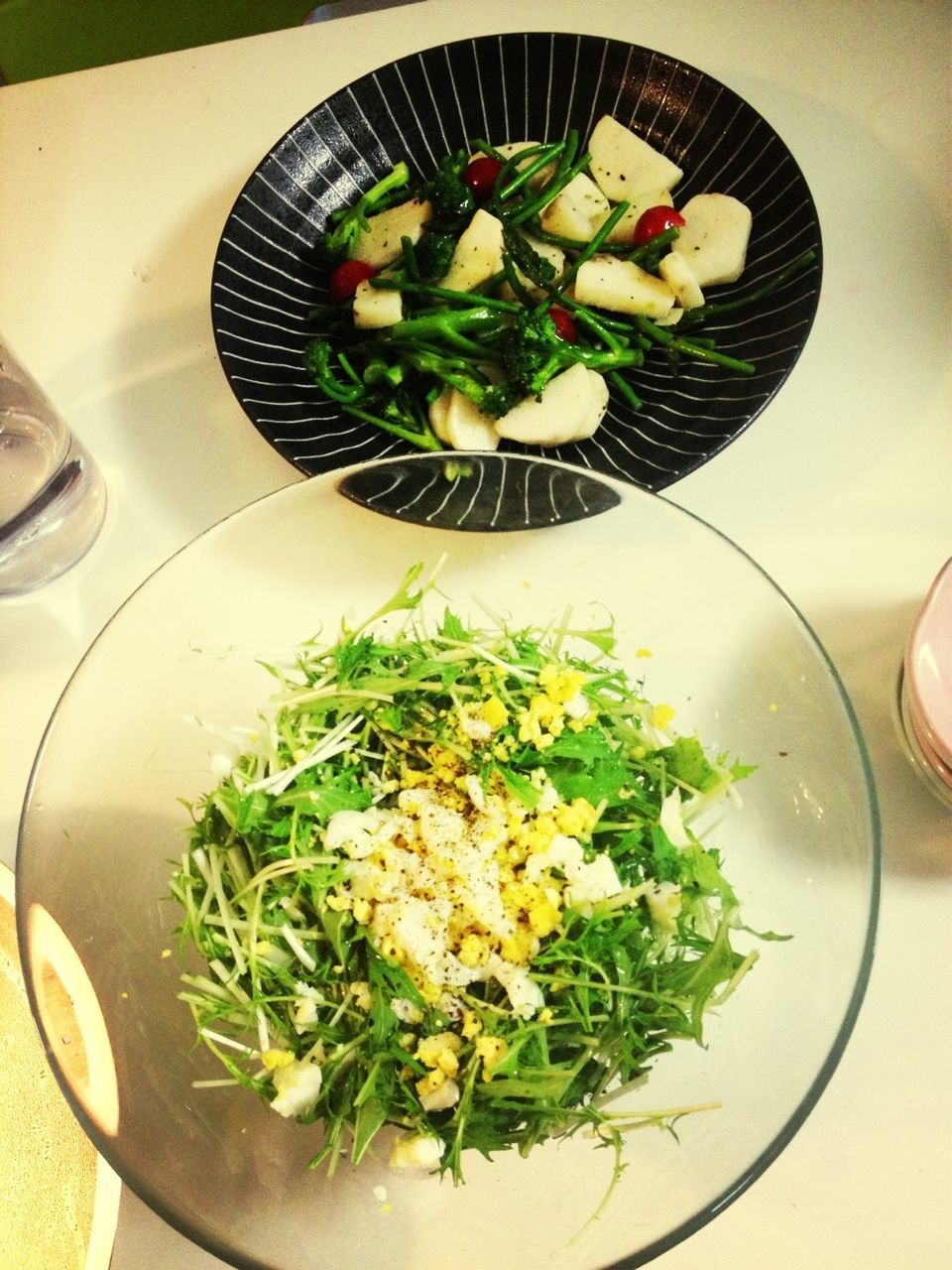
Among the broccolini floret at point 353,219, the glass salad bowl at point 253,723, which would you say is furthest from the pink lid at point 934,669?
the broccolini floret at point 353,219

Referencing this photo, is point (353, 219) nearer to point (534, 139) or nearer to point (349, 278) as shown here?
point (349, 278)

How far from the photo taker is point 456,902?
88 centimetres

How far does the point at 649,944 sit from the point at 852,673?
1.32 ft

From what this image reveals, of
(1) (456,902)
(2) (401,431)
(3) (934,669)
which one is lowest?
(1) (456,902)

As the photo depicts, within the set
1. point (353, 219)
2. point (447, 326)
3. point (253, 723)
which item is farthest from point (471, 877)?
point (353, 219)

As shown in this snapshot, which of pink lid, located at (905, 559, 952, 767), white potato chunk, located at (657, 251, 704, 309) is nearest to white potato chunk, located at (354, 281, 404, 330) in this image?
white potato chunk, located at (657, 251, 704, 309)

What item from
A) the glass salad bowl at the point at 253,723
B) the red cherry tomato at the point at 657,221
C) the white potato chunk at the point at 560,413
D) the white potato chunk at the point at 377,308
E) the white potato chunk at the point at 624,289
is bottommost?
the glass salad bowl at the point at 253,723

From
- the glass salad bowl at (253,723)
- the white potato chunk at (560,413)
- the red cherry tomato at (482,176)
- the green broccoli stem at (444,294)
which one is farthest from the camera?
the red cherry tomato at (482,176)

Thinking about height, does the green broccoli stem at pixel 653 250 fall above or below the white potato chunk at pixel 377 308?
above

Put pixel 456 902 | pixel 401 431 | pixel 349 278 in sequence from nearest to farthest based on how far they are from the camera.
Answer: pixel 456 902 < pixel 401 431 < pixel 349 278

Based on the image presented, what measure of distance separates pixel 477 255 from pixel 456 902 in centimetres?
84

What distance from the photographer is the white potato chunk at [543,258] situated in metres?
1.29

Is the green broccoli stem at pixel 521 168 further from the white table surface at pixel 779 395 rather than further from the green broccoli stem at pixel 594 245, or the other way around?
the white table surface at pixel 779 395

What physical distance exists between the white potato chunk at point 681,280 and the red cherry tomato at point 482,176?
0.91ft
